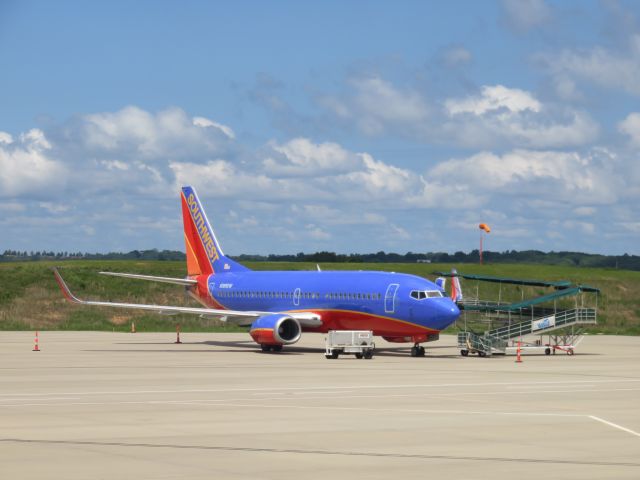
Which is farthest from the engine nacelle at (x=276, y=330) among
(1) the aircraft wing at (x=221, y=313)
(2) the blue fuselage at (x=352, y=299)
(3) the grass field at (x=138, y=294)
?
(3) the grass field at (x=138, y=294)

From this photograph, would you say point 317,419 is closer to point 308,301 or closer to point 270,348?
point 308,301

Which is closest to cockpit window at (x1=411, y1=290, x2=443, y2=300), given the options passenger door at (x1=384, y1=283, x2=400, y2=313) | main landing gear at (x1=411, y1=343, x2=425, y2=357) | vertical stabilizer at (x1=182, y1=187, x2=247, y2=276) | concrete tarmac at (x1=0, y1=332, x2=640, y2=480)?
passenger door at (x1=384, y1=283, x2=400, y2=313)

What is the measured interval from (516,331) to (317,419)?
37.6 metres

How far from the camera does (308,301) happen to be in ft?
219

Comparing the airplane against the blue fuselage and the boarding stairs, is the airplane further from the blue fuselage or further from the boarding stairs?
the boarding stairs

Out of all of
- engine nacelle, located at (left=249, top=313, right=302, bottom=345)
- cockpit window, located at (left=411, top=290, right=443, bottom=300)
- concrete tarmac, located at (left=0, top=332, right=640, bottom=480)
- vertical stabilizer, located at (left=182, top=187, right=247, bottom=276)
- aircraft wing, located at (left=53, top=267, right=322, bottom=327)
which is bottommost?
concrete tarmac, located at (left=0, top=332, right=640, bottom=480)

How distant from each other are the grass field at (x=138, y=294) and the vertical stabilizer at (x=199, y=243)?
2360 cm

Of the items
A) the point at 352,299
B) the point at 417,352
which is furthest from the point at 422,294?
the point at 352,299

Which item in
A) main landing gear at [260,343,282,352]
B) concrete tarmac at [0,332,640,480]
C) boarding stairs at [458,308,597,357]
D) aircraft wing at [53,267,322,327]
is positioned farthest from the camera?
main landing gear at [260,343,282,352]

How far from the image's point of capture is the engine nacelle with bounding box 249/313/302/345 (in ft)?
210

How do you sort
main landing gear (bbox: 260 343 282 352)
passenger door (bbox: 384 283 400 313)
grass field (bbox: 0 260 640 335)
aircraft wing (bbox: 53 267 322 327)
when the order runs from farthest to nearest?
1. grass field (bbox: 0 260 640 335)
2. main landing gear (bbox: 260 343 282 352)
3. aircraft wing (bbox: 53 267 322 327)
4. passenger door (bbox: 384 283 400 313)

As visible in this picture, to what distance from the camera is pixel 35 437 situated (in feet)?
82.3

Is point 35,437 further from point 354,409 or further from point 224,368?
point 224,368

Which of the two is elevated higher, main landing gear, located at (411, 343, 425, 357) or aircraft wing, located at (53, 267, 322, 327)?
aircraft wing, located at (53, 267, 322, 327)
